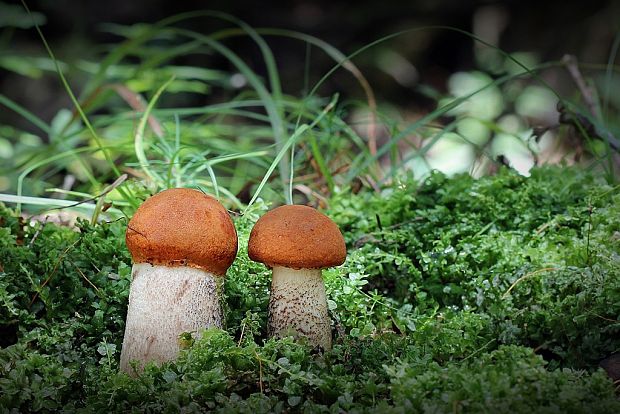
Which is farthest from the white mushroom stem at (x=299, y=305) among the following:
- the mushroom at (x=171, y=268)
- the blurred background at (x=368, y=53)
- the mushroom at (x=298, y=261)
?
the blurred background at (x=368, y=53)

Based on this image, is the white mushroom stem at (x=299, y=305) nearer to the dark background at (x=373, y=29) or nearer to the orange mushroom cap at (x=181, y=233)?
the orange mushroom cap at (x=181, y=233)

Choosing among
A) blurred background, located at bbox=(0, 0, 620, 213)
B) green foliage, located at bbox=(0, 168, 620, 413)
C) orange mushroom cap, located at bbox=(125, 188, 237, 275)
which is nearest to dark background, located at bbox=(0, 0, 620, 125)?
blurred background, located at bbox=(0, 0, 620, 213)

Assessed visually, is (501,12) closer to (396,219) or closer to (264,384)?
(396,219)

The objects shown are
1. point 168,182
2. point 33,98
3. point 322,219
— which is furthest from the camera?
point 33,98

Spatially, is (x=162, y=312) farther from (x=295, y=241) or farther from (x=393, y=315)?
(x=393, y=315)

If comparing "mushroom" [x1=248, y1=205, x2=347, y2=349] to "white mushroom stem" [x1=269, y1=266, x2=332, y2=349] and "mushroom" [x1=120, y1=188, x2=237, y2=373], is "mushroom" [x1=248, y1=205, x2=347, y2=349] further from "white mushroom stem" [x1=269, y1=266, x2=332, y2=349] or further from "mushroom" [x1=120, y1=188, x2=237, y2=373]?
"mushroom" [x1=120, y1=188, x2=237, y2=373]

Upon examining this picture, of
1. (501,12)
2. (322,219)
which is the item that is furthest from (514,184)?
(501,12)
